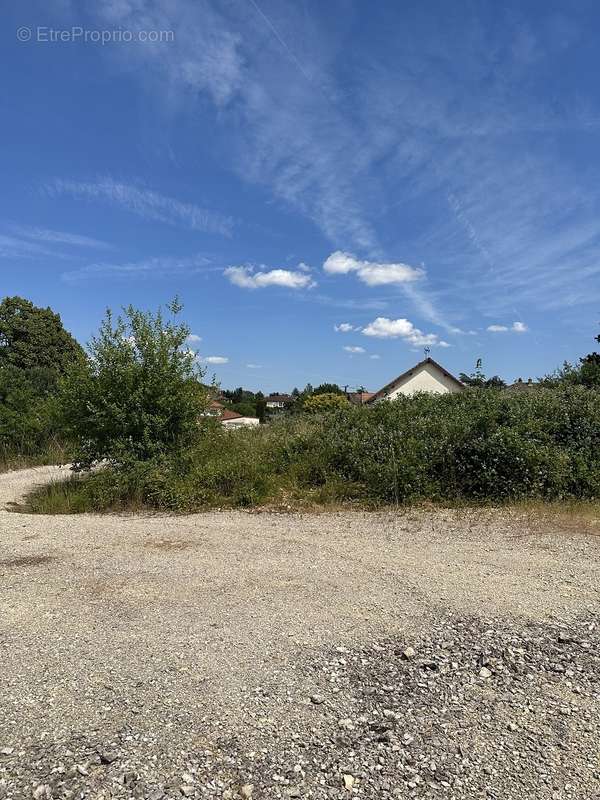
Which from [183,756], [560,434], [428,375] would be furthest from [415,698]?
[428,375]

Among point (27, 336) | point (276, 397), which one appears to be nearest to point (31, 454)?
point (27, 336)

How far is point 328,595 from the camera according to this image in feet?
13.1

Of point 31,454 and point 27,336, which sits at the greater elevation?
point 27,336

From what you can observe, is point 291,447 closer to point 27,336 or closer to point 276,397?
point 27,336

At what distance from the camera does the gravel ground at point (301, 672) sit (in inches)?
83.4

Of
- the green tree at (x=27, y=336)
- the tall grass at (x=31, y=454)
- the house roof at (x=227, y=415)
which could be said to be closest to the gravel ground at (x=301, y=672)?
the house roof at (x=227, y=415)

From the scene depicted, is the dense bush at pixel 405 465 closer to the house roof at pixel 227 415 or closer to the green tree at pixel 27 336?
the house roof at pixel 227 415

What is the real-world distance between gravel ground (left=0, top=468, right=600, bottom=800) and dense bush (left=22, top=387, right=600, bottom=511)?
2.36m

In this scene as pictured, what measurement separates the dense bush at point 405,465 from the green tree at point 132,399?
0.46 m

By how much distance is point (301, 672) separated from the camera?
2863mm

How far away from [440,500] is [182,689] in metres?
5.60

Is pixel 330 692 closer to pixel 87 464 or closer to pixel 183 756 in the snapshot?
pixel 183 756

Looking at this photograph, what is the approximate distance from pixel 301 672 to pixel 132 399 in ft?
22.0

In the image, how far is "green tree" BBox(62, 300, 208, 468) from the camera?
868cm
